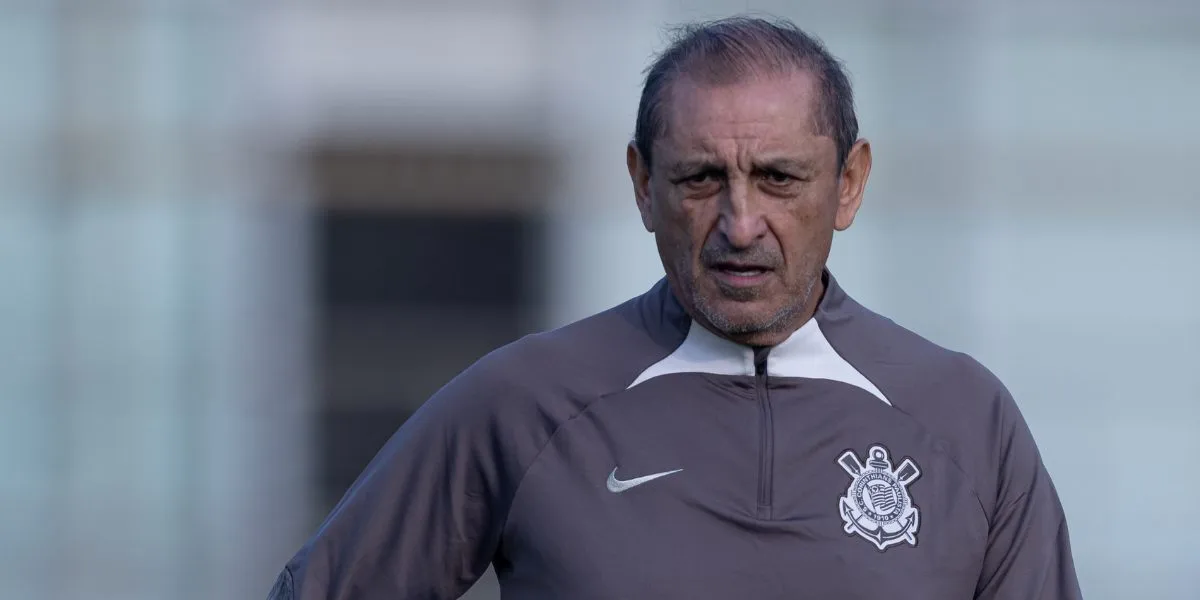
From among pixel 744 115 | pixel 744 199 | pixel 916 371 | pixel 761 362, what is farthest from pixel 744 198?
pixel 916 371

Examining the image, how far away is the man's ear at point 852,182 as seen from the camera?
2123mm

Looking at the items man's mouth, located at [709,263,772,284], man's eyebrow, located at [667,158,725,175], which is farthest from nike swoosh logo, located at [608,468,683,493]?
man's eyebrow, located at [667,158,725,175]

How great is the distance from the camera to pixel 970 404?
2.06 m

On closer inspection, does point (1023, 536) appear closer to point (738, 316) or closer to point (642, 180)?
point (738, 316)

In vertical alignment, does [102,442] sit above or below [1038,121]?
below

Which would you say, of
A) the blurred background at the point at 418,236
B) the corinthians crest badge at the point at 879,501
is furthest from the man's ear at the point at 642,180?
the blurred background at the point at 418,236

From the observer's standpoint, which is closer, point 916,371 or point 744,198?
point 744,198

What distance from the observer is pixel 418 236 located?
5.92 meters

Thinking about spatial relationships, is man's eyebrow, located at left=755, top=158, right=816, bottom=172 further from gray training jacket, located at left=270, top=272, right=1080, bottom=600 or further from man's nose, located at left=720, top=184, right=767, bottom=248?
gray training jacket, located at left=270, top=272, right=1080, bottom=600

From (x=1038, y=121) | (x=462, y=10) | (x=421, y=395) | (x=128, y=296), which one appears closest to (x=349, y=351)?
(x=421, y=395)

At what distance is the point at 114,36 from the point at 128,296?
916 millimetres

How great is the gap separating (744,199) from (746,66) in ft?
0.56

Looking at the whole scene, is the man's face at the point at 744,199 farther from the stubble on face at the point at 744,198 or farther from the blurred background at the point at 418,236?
the blurred background at the point at 418,236

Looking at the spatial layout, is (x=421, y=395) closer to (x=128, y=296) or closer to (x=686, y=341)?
(x=128, y=296)
